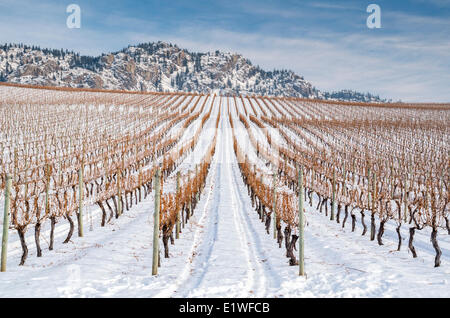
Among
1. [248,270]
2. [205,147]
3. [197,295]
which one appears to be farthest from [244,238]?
[205,147]

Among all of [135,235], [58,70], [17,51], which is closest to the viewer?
[135,235]

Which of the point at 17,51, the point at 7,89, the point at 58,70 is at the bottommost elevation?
the point at 7,89

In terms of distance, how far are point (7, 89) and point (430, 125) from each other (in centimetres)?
7525

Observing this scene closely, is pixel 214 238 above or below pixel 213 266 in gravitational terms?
below

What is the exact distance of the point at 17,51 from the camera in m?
187

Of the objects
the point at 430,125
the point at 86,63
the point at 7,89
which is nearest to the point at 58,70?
the point at 86,63

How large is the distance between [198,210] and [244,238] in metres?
4.75

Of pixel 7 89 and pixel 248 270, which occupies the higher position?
pixel 7 89

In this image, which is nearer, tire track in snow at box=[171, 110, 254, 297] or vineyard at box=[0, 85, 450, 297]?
tire track in snow at box=[171, 110, 254, 297]

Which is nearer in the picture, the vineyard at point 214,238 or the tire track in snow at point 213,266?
the tire track in snow at point 213,266

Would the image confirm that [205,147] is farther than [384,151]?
Yes

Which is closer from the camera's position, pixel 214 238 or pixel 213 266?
pixel 213 266
